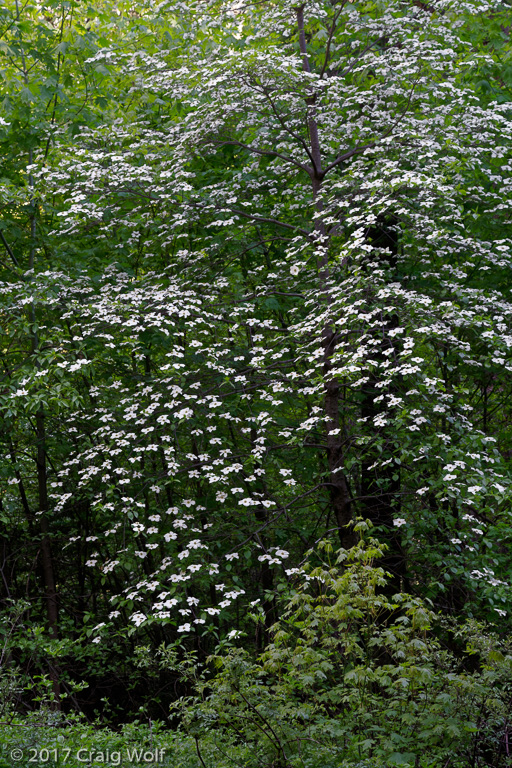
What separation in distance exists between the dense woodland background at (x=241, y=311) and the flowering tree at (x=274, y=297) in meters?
0.05

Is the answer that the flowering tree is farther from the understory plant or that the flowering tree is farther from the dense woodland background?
the understory plant

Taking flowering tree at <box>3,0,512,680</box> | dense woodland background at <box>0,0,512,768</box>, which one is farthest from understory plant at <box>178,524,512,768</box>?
flowering tree at <box>3,0,512,680</box>

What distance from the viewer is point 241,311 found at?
680 centimetres

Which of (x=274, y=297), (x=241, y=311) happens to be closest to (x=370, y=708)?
(x=241, y=311)

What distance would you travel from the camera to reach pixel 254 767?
3553mm

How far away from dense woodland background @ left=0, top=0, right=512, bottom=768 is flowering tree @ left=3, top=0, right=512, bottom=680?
51mm

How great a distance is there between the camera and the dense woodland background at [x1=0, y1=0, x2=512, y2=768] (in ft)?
18.8

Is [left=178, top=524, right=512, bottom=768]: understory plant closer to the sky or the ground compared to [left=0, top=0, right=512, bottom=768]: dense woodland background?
closer to the ground

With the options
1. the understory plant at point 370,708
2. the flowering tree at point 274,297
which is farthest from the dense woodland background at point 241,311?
the understory plant at point 370,708

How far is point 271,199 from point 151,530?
179 inches

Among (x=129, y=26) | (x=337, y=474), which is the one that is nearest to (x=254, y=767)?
(x=337, y=474)

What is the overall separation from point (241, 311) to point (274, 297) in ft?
2.06

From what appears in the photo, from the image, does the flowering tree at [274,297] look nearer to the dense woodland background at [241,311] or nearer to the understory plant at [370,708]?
the dense woodland background at [241,311]

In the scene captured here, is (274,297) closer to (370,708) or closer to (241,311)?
(241,311)
